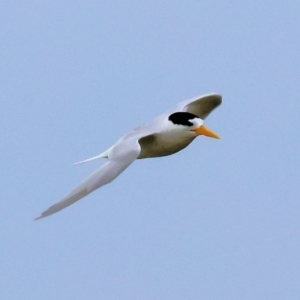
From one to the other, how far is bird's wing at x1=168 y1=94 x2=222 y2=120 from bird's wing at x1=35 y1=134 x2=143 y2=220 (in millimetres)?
2456

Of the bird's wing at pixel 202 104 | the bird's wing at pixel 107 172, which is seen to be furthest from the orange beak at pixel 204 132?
the bird's wing at pixel 202 104

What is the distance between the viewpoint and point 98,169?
28.2 feet

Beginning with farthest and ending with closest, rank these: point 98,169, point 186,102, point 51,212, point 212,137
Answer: point 186,102
point 212,137
point 98,169
point 51,212

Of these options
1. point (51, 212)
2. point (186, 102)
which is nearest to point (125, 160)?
point (51, 212)

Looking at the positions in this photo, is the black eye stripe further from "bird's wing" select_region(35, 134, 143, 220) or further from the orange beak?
"bird's wing" select_region(35, 134, 143, 220)

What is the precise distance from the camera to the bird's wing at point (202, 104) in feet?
38.7

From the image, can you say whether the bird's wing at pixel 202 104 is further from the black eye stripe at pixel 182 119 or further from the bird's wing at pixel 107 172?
the bird's wing at pixel 107 172

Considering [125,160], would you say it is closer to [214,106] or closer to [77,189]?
[77,189]

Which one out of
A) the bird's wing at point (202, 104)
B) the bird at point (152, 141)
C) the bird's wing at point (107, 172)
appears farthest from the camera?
the bird's wing at point (202, 104)

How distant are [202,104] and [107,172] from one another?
3920 mm

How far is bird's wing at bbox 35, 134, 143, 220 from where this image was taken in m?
8.00

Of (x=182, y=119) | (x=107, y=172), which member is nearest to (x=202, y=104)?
(x=182, y=119)

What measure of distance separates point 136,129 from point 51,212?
2677 millimetres

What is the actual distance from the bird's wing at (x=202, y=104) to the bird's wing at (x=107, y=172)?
2.46 metres
